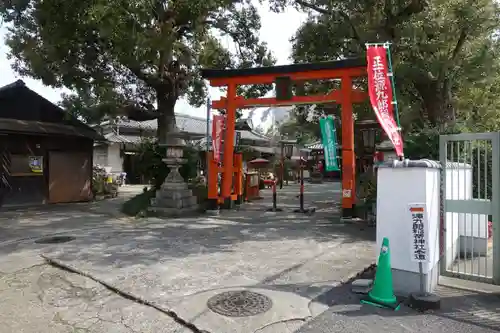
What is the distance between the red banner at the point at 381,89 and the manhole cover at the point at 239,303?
297cm

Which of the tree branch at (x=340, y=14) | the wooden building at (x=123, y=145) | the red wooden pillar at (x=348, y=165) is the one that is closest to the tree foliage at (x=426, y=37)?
the tree branch at (x=340, y=14)

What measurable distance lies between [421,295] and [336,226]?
5.35 meters

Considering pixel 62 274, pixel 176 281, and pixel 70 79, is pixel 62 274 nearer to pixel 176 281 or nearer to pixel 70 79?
pixel 176 281

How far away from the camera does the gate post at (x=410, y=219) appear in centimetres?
452

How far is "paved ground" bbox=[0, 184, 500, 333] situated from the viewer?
4.03 metres

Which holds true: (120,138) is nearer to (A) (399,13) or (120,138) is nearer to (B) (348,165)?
(B) (348,165)

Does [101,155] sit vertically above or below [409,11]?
below

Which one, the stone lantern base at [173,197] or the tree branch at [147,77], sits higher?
the tree branch at [147,77]

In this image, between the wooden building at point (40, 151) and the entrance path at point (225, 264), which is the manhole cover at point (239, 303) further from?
the wooden building at point (40, 151)

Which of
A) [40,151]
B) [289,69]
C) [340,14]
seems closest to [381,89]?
[289,69]

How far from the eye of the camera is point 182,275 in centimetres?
555

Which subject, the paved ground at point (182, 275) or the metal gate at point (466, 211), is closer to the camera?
the paved ground at point (182, 275)

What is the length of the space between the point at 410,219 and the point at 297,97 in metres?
7.38

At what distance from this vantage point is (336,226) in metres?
9.78
